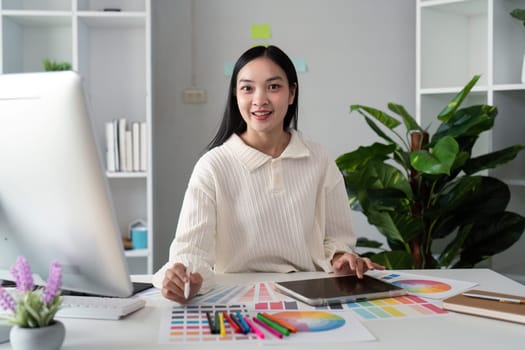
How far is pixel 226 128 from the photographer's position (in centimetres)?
180

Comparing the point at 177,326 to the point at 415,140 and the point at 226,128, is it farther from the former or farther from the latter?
the point at 415,140

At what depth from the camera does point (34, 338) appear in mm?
814

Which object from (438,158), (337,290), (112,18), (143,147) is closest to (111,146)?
(143,147)

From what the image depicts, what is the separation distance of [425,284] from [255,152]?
0.60 m

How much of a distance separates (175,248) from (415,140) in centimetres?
153

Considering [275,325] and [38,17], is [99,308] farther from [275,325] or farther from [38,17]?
[38,17]

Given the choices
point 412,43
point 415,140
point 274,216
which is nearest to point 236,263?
point 274,216

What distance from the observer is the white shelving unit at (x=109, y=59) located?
2.87 metres

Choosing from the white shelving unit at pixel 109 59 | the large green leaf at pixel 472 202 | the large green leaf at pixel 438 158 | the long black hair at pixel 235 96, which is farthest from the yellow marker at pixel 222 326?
the white shelving unit at pixel 109 59

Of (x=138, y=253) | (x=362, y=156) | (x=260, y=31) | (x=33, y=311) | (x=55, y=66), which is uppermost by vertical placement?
(x=260, y=31)

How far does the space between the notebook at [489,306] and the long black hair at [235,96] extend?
0.86 meters

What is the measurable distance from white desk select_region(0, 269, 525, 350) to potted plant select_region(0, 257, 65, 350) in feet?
0.31

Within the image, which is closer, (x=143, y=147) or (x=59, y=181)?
(x=59, y=181)

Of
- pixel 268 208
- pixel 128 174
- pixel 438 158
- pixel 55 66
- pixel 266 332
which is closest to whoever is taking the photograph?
pixel 266 332
